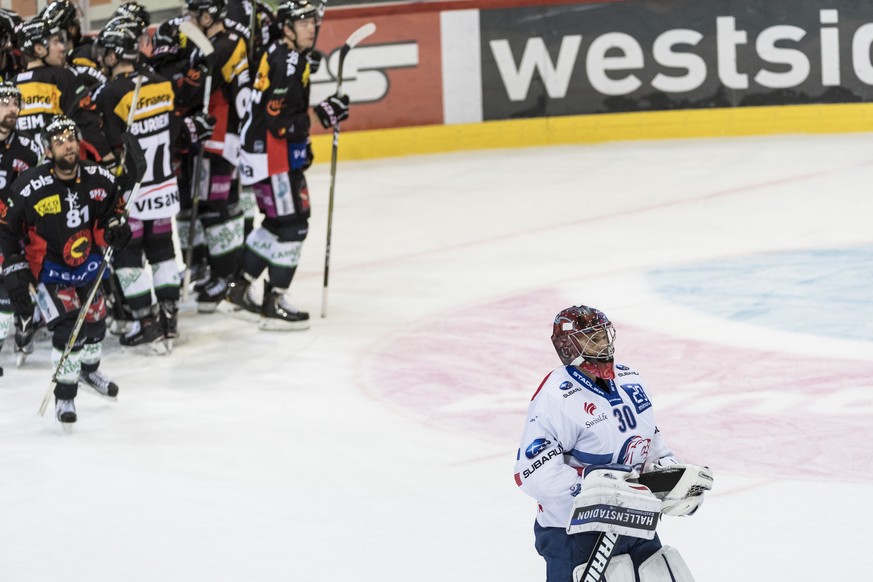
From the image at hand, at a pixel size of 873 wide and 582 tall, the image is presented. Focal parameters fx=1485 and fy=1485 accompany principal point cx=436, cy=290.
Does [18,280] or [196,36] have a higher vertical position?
[196,36]

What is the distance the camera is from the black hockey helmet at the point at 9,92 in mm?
6609

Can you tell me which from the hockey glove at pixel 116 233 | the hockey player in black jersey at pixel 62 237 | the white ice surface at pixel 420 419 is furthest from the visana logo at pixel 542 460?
the hockey glove at pixel 116 233

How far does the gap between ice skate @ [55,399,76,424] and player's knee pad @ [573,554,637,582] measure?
10.5 feet

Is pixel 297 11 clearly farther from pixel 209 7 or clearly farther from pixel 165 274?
pixel 165 274

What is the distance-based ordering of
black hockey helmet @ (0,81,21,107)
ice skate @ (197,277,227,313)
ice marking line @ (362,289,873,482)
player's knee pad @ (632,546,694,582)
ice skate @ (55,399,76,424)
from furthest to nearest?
ice skate @ (197,277,227,313)
black hockey helmet @ (0,81,21,107)
ice skate @ (55,399,76,424)
ice marking line @ (362,289,873,482)
player's knee pad @ (632,546,694,582)

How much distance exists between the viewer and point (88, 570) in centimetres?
470

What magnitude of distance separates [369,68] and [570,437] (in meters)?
9.22

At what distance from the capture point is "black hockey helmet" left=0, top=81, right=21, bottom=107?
21.7 ft

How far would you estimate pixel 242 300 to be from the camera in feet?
26.4

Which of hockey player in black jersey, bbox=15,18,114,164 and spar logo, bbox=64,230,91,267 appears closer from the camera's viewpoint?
spar logo, bbox=64,230,91,267

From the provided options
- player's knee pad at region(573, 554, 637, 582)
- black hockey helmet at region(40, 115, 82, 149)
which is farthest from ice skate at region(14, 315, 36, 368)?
player's knee pad at region(573, 554, 637, 582)

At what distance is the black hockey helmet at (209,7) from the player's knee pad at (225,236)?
1099mm

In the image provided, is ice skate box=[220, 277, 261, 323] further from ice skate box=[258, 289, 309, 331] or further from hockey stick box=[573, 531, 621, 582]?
hockey stick box=[573, 531, 621, 582]

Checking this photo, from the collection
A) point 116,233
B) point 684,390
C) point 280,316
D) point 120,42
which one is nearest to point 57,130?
point 116,233
